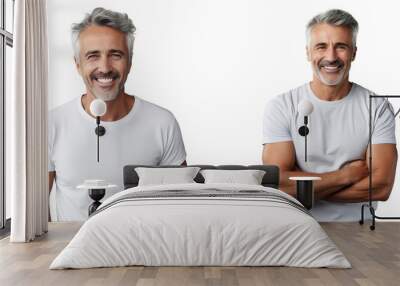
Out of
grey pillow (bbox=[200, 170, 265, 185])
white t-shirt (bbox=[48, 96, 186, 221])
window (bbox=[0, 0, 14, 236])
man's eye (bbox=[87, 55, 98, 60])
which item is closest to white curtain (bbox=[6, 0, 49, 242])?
window (bbox=[0, 0, 14, 236])

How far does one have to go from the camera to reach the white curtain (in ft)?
18.7

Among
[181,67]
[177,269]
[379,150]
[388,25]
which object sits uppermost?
[388,25]

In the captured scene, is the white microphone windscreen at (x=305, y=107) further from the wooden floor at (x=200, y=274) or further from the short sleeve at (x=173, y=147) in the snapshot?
the wooden floor at (x=200, y=274)

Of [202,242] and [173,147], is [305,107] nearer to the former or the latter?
[173,147]

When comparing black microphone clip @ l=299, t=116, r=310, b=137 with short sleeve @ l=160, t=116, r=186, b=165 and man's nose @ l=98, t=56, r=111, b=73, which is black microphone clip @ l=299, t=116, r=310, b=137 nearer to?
short sleeve @ l=160, t=116, r=186, b=165

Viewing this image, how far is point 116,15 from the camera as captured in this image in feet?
23.9

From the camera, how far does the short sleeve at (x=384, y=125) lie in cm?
713

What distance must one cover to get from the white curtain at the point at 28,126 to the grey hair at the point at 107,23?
1.02 meters

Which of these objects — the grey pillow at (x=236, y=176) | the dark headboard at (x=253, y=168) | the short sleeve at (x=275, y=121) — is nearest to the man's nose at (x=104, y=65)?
the dark headboard at (x=253, y=168)

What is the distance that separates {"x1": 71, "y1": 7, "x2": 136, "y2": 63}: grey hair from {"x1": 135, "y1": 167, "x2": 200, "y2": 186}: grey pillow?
1.37 meters

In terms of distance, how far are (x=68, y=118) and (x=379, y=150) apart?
3528mm

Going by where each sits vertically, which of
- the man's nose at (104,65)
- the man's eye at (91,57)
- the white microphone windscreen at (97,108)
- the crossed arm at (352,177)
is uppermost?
the man's eye at (91,57)

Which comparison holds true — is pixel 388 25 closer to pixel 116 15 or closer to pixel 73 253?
pixel 116 15

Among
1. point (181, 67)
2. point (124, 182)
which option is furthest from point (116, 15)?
point (124, 182)
